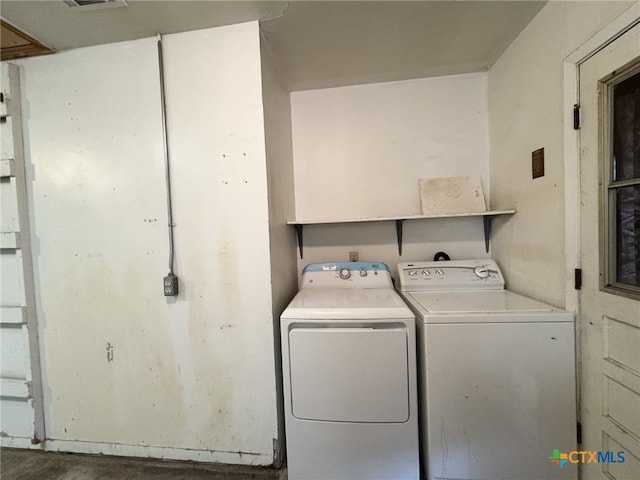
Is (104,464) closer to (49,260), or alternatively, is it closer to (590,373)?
(49,260)

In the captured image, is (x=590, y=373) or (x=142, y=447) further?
(x=142, y=447)

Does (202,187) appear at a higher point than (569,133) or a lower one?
lower

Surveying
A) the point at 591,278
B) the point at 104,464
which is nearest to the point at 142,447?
the point at 104,464

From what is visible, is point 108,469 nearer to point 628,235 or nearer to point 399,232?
point 399,232

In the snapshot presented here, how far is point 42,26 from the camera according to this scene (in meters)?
1.21

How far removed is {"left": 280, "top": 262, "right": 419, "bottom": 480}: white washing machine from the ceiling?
1.51 m

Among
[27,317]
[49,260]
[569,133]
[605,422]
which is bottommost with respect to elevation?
[605,422]

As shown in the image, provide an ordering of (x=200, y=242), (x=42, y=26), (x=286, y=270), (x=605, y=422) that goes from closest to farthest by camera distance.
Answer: (x=605, y=422) → (x=42, y=26) → (x=200, y=242) → (x=286, y=270)

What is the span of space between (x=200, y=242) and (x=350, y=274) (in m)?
0.98

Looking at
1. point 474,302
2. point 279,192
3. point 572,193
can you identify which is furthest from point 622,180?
point 279,192

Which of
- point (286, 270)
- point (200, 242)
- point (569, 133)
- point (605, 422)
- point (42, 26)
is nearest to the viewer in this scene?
point (605, 422)

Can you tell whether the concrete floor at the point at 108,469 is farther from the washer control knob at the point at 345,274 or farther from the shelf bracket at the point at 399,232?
the shelf bracket at the point at 399,232

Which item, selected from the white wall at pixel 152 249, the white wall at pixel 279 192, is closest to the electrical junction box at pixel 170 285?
the white wall at pixel 152 249

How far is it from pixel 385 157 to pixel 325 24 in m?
0.92
